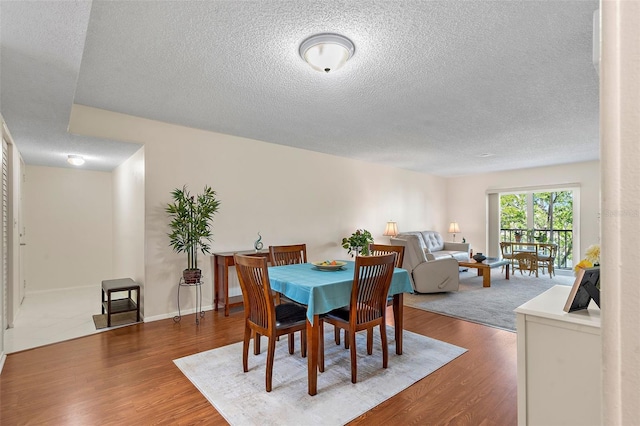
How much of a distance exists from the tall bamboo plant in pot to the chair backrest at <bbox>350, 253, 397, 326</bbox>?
2180 mm

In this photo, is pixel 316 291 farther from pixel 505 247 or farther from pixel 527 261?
pixel 505 247

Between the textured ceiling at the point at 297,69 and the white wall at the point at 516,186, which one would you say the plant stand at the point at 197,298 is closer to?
the textured ceiling at the point at 297,69

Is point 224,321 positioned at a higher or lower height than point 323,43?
lower

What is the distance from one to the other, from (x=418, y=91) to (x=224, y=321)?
328cm

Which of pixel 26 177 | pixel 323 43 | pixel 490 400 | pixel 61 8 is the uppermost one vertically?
pixel 323 43

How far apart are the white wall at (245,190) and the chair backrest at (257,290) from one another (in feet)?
6.27

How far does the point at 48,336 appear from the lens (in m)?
3.30

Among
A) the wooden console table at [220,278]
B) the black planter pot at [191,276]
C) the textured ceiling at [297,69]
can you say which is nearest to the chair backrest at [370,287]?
the textured ceiling at [297,69]

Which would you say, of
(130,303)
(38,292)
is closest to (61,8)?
(130,303)

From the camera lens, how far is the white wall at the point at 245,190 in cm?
381

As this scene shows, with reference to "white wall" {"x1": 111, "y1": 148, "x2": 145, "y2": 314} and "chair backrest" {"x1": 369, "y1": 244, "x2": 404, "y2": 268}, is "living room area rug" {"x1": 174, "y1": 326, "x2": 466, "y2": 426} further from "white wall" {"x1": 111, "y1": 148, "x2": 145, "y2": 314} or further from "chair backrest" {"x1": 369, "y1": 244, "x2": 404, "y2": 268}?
"white wall" {"x1": 111, "y1": 148, "x2": 145, "y2": 314}

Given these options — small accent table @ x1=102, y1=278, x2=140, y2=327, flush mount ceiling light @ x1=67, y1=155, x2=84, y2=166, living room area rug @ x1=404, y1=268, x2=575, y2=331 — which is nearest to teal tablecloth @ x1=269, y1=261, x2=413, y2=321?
living room area rug @ x1=404, y1=268, x2=575, y2=331

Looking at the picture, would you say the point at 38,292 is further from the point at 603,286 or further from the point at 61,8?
the point at 603,286

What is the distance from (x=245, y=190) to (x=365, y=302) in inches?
110
